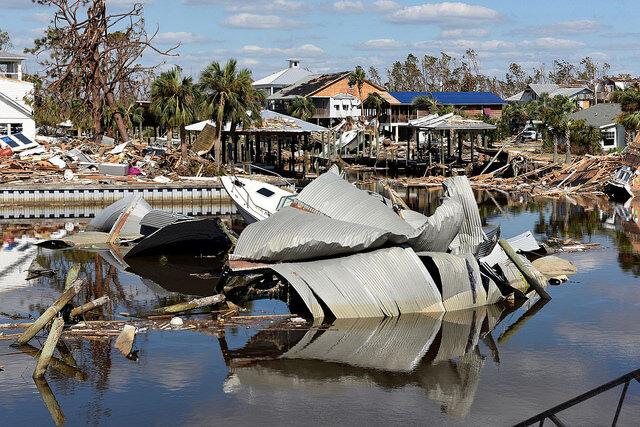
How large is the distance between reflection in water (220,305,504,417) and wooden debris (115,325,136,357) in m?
1.91

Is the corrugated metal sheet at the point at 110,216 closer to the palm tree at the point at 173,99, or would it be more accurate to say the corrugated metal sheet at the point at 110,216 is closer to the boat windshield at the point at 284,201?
the boat windshield at the point at 284,201

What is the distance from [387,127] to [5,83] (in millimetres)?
49890

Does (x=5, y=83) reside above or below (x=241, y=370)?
above

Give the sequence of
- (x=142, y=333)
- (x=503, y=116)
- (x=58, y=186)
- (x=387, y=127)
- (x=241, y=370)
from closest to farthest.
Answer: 1. (x=241, y=370)
2. (x=142, y=333)
3. (x=58, y=186)
4. (x=503, y=116)
5. (x=387, y=127)

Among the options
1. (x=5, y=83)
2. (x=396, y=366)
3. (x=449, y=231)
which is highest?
(x=5, y=83)

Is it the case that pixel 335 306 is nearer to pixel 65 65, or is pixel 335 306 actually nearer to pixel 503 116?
pixel 65 65

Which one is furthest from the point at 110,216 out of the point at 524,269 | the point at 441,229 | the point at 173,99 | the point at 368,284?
the point at 173,99

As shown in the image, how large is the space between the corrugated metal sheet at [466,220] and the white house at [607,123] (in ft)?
178

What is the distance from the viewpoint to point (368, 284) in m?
23.1

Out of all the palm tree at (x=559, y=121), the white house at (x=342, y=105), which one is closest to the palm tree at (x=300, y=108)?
the white house at (x=342, y=105)

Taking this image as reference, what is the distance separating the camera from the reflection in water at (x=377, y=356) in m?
18.5

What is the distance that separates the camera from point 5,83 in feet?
239

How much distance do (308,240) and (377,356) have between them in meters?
4.23

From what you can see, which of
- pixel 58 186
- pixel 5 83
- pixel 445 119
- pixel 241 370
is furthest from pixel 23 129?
pixel 241 370
